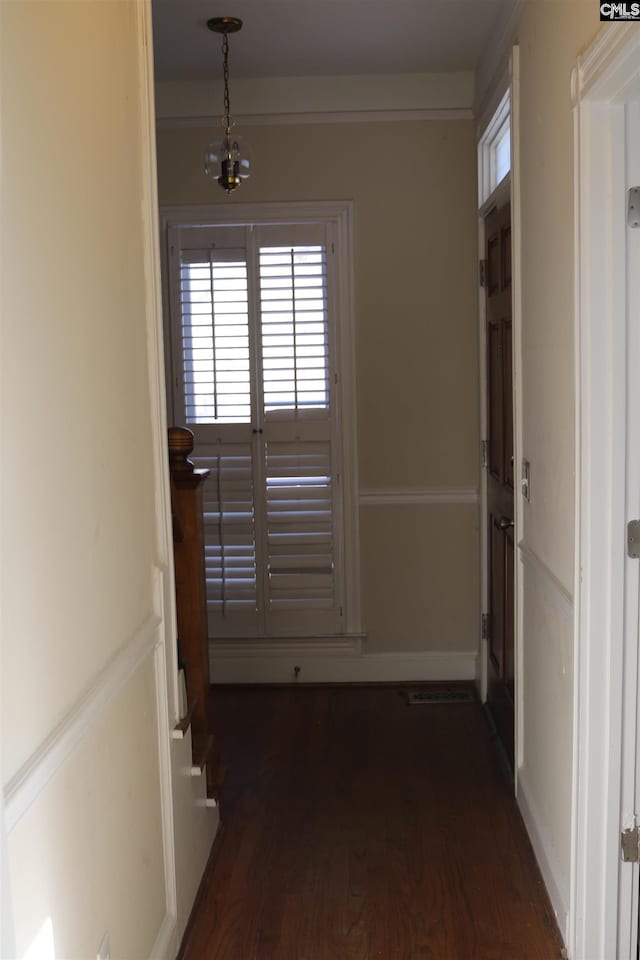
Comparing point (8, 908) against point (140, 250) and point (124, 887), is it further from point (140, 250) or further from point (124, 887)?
point (140, 250)

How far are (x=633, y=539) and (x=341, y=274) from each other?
2.62 m

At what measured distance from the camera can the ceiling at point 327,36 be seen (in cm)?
348

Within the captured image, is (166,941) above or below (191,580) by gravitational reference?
below

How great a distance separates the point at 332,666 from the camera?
4.74m

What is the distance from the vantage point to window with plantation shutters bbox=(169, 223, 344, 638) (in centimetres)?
455

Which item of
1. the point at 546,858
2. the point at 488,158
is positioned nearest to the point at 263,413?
the point at 488,158

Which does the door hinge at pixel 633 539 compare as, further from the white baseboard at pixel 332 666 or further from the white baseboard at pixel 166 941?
the white baseboard at pixel 332 666

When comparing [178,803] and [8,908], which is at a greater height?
[8,908]

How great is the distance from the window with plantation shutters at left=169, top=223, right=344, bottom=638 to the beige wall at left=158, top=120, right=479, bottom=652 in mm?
175

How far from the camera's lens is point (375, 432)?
4633 mm

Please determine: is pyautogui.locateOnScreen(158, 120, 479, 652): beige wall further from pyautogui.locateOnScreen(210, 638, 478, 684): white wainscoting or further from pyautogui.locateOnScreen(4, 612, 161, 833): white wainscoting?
pyautogui.locateOnScreen(4, 612, 161, 833): white wainscoting

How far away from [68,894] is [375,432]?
318 centimetres

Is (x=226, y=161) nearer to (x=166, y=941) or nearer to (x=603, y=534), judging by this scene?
(x=603, y=534)

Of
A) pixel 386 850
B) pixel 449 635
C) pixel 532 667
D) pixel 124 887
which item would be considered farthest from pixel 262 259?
pixel 124 887
